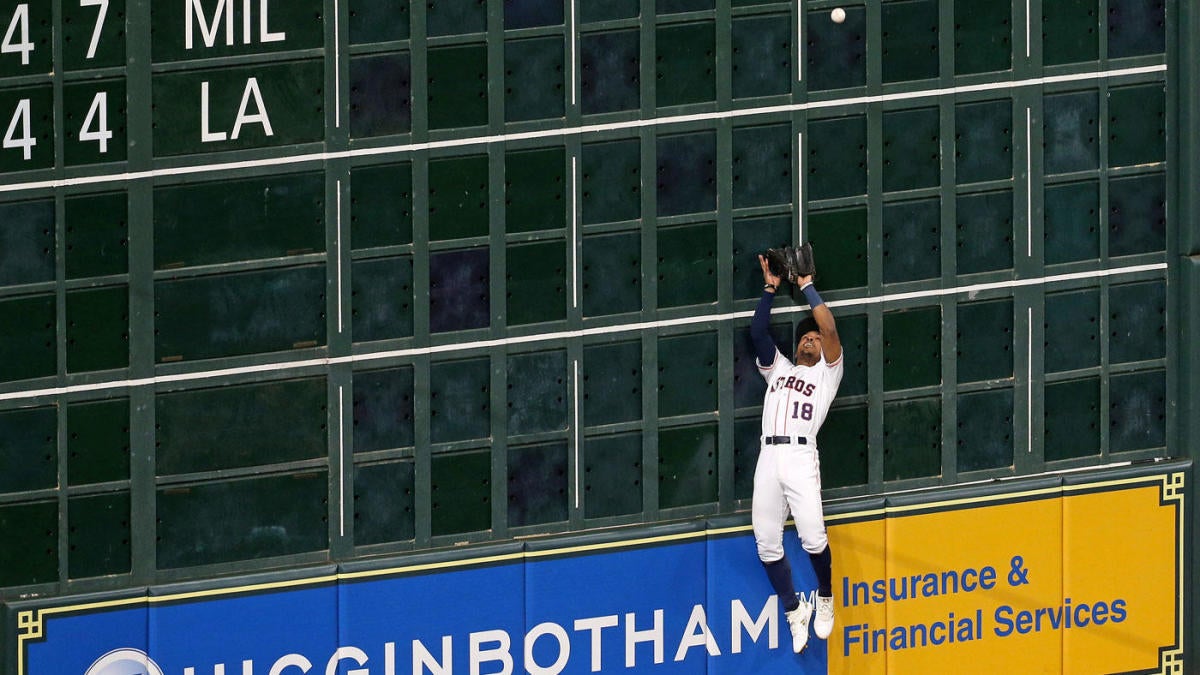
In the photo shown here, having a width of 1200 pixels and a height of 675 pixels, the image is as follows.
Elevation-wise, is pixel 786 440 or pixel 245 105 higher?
pixel 245 105

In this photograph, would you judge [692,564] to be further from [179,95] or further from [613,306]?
[179,95]

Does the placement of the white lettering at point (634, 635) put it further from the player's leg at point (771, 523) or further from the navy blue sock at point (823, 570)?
the navy blue sock at point (823, 570)

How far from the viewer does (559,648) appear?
19406 millimetres

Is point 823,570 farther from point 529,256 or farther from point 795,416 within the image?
point 529,256

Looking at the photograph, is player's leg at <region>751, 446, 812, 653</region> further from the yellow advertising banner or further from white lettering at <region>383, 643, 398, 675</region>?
white lettering at <region>383, 643, 398, 675</region>

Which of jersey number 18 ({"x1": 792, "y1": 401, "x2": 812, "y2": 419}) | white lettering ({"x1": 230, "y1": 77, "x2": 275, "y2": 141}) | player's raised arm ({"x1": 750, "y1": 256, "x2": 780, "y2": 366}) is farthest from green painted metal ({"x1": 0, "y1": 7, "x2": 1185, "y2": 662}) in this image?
jersey number 18 ({"x1": 792, "y1": 401, "x2": 812, "y2": 419})

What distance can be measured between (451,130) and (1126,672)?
6935 mm

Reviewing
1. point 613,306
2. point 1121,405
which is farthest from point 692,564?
point 1121,405

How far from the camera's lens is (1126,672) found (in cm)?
2092

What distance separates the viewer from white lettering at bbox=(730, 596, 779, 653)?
19828 millimetres

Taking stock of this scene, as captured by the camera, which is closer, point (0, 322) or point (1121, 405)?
point (0, 322)

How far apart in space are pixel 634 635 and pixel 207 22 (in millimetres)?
5399

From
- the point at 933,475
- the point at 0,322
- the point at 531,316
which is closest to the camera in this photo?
the point at 0,322

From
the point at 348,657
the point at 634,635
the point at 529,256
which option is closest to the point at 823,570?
the point at 634,635
